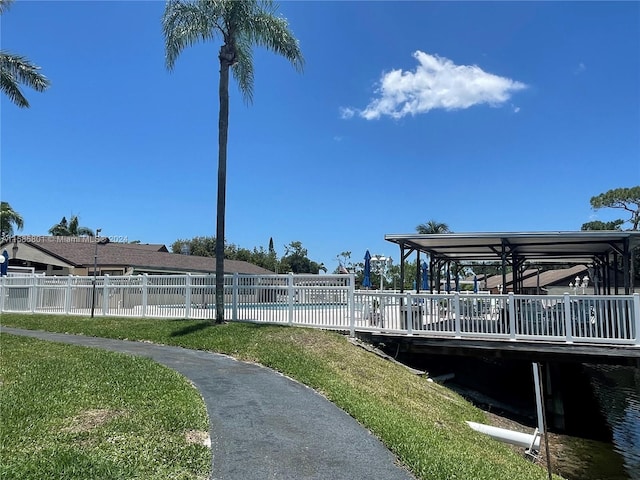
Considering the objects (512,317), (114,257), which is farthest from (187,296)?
(114,257)

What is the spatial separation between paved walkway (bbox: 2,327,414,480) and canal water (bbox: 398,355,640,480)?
4915 mm

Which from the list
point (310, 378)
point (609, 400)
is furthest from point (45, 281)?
point (609, 400)

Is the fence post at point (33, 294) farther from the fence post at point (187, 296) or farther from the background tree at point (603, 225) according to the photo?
the background tree at point (603, 225)

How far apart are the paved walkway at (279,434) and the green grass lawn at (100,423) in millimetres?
269

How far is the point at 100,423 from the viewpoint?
537cm

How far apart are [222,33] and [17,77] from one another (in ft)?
29.1

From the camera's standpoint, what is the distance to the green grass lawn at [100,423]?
4.31m

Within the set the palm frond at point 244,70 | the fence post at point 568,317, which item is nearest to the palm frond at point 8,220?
the palm frond at point 244,70

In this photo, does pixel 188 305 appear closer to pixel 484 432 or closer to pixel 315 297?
pixel 315 297

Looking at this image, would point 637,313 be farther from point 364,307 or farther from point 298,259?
point 298,259

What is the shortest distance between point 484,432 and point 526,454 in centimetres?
69

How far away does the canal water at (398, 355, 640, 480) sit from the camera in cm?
1007

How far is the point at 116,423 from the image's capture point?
5.35 metres

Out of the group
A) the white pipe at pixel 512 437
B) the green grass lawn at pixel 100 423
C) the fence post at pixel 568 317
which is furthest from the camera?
the fence post at pixel 568 317
